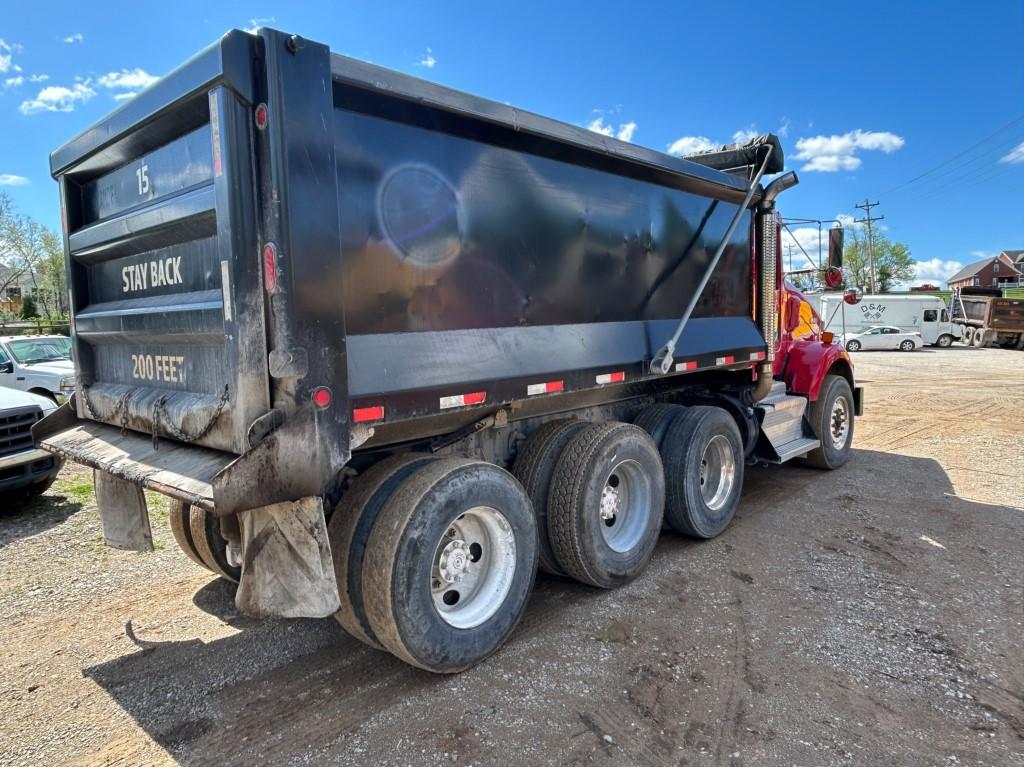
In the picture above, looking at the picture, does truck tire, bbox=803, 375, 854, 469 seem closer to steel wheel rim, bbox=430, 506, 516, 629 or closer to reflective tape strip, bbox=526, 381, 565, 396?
reflective tape strip, bbox=526, 381, 565, 396

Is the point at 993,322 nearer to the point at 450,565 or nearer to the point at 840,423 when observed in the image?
the point at 840,423

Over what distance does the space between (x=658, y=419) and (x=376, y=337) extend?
291 cm

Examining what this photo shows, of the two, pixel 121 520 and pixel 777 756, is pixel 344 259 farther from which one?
pixel 777 756

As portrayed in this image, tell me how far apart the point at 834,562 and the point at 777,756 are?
8.35 ft

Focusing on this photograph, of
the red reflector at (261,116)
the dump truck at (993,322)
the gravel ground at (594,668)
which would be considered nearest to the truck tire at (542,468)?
the gravel ground at (594,668)

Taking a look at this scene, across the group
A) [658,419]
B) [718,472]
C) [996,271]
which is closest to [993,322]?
[718,472]

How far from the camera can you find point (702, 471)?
18.4 feet

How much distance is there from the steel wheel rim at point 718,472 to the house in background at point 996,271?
85422 mm

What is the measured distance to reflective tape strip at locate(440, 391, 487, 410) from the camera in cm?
330

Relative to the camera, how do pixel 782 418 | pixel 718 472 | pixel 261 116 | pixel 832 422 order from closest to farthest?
pixel 261 116 → pixel 718 472 → pixel 782 418 → pixel 832 422

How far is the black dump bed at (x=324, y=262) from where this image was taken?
2670 millimetres

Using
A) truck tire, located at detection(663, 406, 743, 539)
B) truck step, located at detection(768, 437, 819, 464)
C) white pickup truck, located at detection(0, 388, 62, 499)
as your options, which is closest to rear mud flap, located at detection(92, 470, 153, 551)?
white pickup truck, located at detection(0, 388, 62, 499)

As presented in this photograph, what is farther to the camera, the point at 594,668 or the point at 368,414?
the point at 594,668

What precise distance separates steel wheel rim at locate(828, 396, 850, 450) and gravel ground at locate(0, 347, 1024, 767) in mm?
2292
